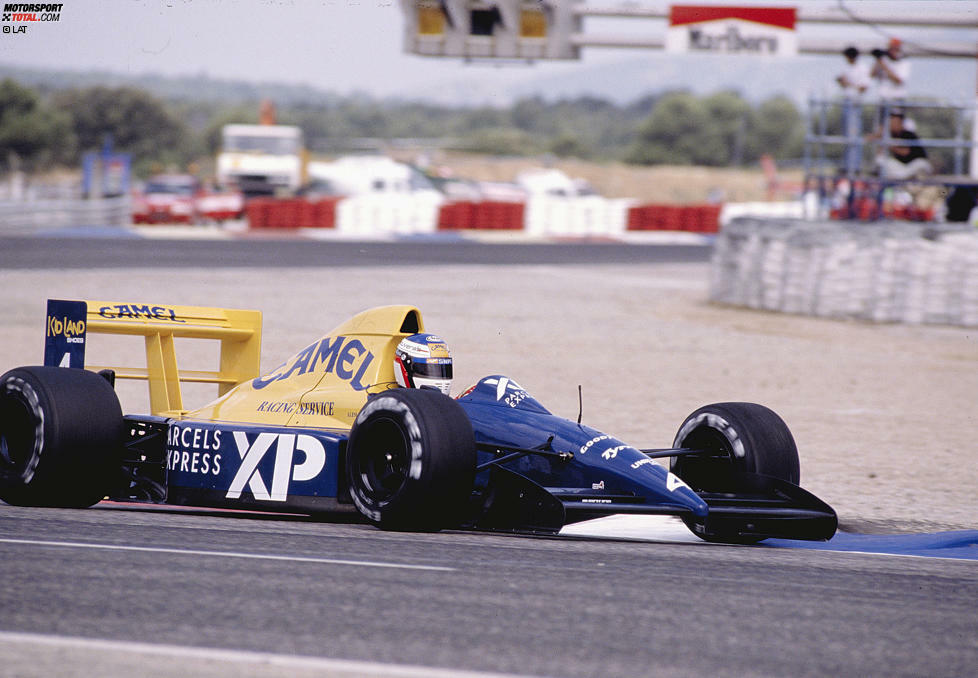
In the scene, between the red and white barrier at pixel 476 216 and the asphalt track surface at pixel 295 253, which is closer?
the asphalt track surface at pixel 295 253

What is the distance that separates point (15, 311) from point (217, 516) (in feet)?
43.3

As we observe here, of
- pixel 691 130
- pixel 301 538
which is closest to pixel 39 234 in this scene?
pixel 301 538

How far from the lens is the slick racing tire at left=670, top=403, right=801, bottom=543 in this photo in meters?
7.65

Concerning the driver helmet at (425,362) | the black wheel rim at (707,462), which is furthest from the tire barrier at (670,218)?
the driver helmet at (425,362)

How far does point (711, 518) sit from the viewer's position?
687cm

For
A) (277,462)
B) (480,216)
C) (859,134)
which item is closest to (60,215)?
(480,216)

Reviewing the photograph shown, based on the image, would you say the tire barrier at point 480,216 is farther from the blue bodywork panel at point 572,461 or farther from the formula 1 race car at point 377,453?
the blue bodywork panel at point 572,461

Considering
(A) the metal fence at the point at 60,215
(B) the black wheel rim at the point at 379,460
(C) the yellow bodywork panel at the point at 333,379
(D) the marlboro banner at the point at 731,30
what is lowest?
(B) the black wheel rim at the point at 379,460

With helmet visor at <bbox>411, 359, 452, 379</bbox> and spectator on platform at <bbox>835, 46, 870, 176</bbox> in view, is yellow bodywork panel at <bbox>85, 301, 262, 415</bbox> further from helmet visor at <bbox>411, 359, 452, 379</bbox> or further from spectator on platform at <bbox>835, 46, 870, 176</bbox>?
spectator on platform at <bbox>835, 46, 870, 176</bbox>

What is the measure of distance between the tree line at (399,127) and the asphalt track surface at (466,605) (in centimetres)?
7693

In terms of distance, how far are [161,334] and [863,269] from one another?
13004mm

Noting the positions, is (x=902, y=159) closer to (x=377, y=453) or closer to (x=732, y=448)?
(x=732, y=448)

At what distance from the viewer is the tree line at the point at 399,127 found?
84188 millimetres

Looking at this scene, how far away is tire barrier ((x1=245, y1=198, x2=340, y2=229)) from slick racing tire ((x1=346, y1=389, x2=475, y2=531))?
35.1 meters
